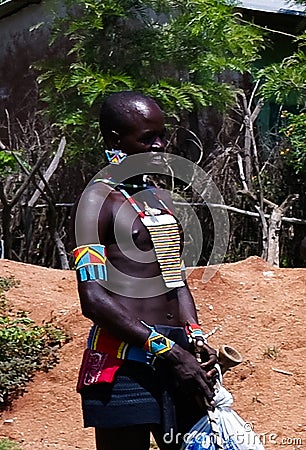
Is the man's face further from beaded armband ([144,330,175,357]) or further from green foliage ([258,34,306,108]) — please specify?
green foliage ([258,34,306,108])

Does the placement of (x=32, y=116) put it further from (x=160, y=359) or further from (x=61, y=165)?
(x=160, y=359)

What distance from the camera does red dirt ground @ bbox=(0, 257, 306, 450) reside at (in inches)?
199

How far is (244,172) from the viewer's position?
970 cm

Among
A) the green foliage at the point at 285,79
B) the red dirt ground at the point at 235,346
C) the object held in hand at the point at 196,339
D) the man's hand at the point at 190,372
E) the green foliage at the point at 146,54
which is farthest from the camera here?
the green foliage at the point at 285,79

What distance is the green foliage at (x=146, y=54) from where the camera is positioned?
7328 millimetres

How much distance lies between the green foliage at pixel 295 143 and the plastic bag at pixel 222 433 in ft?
18.9

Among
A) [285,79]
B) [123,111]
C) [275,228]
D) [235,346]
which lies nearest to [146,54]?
[285,79]

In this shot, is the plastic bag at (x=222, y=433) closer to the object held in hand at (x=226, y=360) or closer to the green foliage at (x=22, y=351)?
the object held in hand at (x=226, y=360)

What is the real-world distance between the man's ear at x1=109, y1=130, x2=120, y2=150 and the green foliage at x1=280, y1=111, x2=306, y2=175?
220 inches

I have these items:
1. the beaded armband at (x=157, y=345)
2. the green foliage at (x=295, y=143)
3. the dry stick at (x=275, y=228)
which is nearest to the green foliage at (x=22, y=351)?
the beaded armband at (x=157, y=345)

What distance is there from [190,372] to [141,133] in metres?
0.81

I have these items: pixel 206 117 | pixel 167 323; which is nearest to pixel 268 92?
pixel 206 117

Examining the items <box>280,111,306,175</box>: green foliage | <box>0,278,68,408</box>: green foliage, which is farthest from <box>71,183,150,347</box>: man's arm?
<box>280,111,306,175</box>: green foliage

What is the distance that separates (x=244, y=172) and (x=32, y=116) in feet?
9.33
